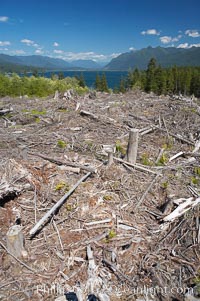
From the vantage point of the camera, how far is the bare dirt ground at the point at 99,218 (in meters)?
3.27

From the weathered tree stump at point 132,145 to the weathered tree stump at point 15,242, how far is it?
3.03m

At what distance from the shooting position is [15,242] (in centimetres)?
348

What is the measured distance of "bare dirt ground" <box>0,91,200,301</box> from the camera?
10.7 feet

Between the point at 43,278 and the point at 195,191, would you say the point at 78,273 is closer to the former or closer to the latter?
the point at 43,278

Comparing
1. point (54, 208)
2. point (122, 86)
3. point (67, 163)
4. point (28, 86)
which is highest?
point (122, 86)

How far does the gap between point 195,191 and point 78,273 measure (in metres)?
2.76

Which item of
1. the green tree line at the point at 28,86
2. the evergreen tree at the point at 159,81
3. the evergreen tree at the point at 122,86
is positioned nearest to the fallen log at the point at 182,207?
the green tree line at the point at 28,86

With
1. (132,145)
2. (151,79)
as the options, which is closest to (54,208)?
(132,145)

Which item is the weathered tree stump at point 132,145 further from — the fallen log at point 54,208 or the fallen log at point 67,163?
the fallen log at point 54,208

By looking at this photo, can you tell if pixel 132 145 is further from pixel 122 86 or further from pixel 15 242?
pixel 122 86

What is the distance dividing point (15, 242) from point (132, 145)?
3.22m

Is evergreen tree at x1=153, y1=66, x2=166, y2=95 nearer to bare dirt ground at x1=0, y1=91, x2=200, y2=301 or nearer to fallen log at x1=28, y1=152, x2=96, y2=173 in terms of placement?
bare dirt ground at x1=0, y1=91, x2=200, y2=301

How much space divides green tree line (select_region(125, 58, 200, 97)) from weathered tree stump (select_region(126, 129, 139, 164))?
41.1m

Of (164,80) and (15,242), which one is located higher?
(164,80)
